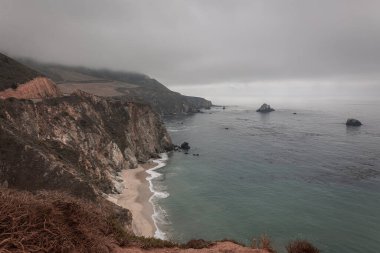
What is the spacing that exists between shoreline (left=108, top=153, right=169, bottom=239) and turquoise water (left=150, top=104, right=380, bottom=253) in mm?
1497

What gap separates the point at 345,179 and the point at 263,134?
220 feet

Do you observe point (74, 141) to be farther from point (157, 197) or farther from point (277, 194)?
point (277, 194)

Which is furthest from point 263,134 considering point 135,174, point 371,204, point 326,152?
point 371,204

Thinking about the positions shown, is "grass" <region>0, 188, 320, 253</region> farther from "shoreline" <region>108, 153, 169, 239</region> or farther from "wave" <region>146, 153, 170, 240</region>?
"shoreline" <region>108, 153, 169, 239</region>

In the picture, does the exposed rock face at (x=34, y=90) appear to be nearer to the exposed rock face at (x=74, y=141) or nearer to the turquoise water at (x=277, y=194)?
the exposed rock face at (x=74, y=141)

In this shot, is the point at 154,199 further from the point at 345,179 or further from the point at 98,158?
the point at 345,179

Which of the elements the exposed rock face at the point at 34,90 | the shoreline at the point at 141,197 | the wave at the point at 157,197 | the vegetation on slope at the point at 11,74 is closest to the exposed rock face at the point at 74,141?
the shoreline at the point at 141,197

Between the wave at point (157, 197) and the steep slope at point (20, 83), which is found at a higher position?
the steep slope at point (20, 83)

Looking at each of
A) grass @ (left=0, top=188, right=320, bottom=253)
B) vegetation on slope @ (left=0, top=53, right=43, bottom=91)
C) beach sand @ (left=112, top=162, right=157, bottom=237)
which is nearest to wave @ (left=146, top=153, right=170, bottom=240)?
beach sand @ (left=112, top=162, right=157, bottom=237)

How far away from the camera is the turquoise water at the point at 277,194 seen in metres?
41.2

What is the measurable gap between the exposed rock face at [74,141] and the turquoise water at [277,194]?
9952 mm

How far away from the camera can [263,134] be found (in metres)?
130

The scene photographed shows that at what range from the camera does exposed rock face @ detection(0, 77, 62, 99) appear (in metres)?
67.6

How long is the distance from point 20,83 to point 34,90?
3394 millimetres
